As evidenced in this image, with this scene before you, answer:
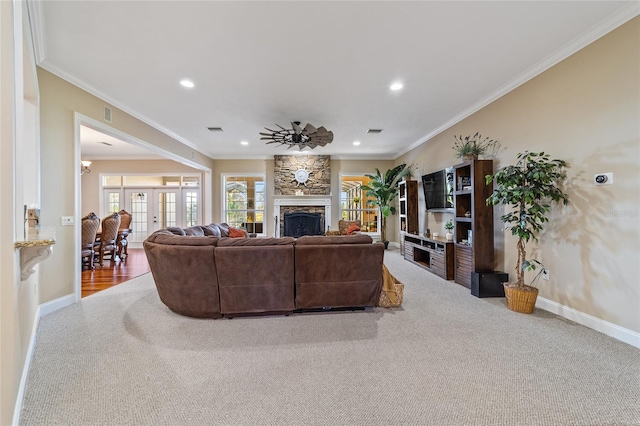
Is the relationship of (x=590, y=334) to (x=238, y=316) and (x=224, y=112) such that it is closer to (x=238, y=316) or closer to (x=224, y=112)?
(x=238, y=316)

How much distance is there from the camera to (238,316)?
2.80m

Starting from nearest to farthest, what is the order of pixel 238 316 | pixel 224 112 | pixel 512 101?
pixel 238 316, pixel 512 101, pixel 224 112

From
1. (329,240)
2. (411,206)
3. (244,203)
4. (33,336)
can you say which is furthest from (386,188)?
(33,336)

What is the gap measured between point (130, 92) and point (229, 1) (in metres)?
2.45

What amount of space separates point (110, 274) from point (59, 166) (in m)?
2.47

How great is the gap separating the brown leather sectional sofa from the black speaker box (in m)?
1.55

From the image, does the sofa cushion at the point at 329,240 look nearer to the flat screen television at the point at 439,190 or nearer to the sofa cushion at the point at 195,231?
the sofa cushion at the point at 195,231

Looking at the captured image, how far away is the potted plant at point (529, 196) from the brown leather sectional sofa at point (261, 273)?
5.14 ft

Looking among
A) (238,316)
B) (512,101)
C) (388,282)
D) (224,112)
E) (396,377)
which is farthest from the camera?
(224,112)

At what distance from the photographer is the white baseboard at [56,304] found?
2852 mm

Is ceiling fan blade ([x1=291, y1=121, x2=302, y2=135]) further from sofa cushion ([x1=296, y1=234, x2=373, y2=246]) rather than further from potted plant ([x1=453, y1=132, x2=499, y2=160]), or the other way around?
potted plant ([x1=453, y1=132, x2=499, y2=160])

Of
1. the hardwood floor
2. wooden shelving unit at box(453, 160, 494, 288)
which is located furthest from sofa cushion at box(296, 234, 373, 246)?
the hardwood floor

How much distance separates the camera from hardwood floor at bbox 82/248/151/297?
155 inches

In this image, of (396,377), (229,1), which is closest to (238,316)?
(396,377)
